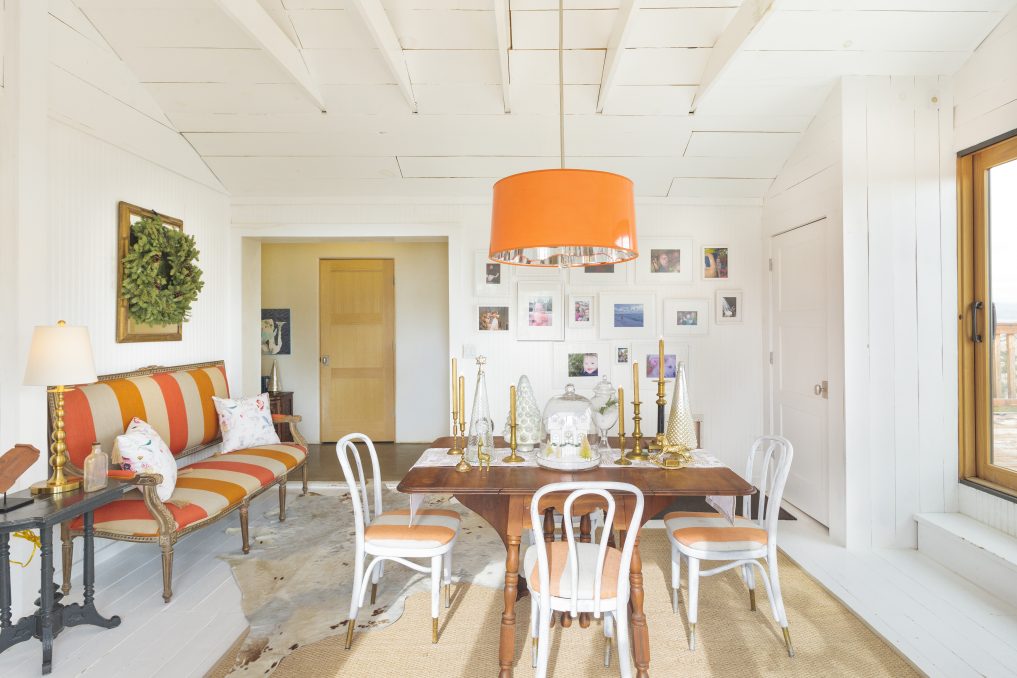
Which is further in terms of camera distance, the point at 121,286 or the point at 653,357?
the point at 653,357

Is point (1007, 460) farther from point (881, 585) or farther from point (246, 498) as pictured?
point (246, 498)

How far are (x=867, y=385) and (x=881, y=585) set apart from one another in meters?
1.09

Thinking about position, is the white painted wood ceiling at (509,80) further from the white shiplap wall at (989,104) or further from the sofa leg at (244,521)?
the sofa leg at (244,521)

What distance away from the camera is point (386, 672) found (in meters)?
2.06

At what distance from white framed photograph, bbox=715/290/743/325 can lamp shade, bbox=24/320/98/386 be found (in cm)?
408

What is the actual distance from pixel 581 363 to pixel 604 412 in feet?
6.14

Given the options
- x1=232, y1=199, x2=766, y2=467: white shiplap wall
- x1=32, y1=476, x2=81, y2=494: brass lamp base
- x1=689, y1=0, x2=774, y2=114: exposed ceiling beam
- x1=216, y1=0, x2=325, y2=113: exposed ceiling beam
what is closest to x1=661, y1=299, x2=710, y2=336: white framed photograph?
x1=232, y1=199, x2=766, y2=467: white shiplap wall

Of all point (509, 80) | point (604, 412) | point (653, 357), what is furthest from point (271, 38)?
point (653, 357)

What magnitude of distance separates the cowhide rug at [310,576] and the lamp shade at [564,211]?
67.4 inches

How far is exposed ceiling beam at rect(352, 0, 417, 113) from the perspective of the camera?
2549 millimetres

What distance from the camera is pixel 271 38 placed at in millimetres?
2822

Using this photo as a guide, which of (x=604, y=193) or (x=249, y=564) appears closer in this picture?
(x=604, y=193)

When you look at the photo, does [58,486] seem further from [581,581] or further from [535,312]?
[535,312]

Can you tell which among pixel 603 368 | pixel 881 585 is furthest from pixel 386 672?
pixel 603 368
